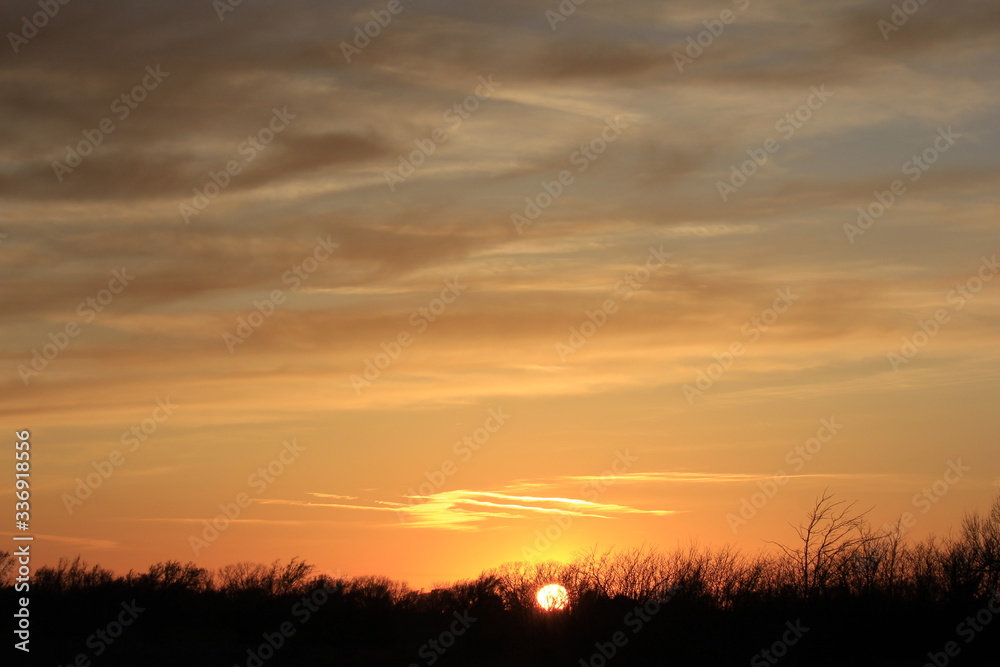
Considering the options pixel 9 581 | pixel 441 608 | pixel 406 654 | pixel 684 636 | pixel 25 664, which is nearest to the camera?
pixel 684 636

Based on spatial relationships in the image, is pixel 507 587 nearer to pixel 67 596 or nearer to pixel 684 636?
pixel 684 636

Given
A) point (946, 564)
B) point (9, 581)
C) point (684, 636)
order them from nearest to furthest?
point (684, 636) < point (946, 564) < point (9, 581)

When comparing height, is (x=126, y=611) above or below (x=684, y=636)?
below

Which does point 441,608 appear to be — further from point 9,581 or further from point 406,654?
point 9,581

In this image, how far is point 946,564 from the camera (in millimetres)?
38938

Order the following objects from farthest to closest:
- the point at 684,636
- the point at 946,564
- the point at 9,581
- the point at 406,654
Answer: the point at 9,581, the point at 946,564, the point at 406,654, the point at 684,636

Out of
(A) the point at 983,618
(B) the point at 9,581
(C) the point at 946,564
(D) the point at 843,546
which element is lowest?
(B) the point at 9,581

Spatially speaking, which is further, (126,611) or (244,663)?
(126,611)

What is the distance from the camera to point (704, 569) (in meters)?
31.7

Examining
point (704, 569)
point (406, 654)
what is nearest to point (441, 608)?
point (406, 654)

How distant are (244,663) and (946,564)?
25.2m

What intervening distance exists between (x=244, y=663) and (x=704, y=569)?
14.8 m

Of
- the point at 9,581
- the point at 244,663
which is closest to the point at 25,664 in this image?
the point at 244,663

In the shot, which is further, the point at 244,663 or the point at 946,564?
the point at 946,564
